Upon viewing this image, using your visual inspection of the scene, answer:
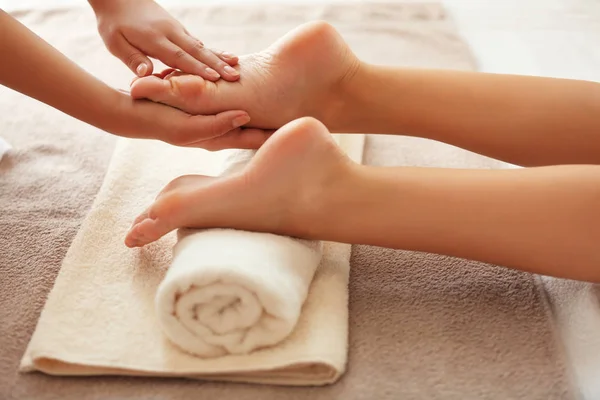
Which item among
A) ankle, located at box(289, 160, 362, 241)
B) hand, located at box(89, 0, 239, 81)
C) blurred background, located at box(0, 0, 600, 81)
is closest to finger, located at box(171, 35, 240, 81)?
hand, located at box(89, 0, 239, 81)

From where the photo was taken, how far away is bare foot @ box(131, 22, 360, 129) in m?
0.94

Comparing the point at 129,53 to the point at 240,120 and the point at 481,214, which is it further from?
the point at 481,214

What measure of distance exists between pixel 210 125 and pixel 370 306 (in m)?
0.34

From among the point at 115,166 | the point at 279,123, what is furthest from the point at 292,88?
the point at 115,166

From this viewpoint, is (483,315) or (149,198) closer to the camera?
(483,315)

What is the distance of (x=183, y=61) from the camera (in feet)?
3.25

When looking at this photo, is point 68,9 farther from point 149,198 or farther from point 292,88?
point 292,88

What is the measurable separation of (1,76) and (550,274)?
783 mm

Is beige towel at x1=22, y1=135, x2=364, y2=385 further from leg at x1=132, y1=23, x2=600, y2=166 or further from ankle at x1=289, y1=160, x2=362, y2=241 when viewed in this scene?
leg at x1=132, y1=23, x2=600, y2=166

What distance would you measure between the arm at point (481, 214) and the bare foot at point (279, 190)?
0.02 m

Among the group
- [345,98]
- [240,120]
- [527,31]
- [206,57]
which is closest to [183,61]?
[206,57]

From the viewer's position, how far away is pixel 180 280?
73cm

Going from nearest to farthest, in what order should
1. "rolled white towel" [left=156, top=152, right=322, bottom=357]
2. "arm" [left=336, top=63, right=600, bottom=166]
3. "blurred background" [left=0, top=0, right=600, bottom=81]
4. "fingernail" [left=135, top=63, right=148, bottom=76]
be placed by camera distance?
1. "rolled white towel" [left=156, top=152, right=322, bottom=357]
2. "arm" [left=336, top=63, right=600, bottom=166]
3. "fingernail" [left=135, top=63, right=148, bottom=76]
4. "blurred background" [left=0, top=0, right=600, bottom=81]

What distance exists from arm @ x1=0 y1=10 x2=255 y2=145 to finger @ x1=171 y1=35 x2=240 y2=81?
6 centimetres
